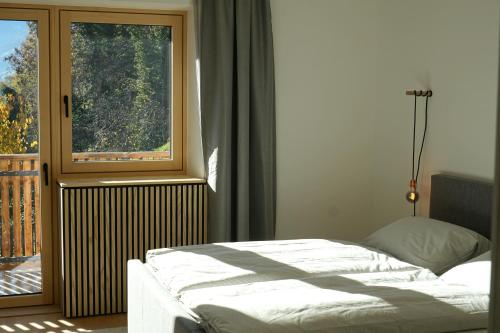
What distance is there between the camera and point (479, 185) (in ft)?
12.0

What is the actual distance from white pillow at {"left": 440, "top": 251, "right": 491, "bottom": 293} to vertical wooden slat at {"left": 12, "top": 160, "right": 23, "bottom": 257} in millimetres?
2750

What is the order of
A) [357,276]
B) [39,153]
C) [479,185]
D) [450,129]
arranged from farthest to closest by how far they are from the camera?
[39,153] < [450,129] < [479,185] < [357,276]

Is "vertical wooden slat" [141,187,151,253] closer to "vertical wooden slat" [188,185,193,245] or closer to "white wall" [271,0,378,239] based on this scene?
"vertical wooden slat" [188,185,193,245]

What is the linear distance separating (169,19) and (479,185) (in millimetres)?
2351

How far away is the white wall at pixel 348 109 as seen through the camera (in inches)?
177

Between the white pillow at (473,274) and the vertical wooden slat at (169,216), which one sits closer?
the white pillow at (473,274)

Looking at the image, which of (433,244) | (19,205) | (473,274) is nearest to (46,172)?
(19,205)

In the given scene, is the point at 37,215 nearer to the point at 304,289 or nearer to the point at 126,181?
the point at 126,181

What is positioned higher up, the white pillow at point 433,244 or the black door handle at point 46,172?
the black door handle at point 46,172

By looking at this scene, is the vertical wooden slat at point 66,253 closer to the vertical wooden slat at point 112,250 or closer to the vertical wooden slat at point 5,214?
the vertical wooden slat at point 112,250

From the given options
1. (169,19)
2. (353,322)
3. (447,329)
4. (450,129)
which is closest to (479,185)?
(450,129)

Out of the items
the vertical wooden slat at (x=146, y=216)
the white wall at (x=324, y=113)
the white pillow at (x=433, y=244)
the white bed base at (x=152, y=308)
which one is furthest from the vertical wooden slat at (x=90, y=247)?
the white pillow at (x=433, y=244)

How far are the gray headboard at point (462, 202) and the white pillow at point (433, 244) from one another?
22 centimetres

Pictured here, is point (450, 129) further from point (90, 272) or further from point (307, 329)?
point (90, 272)
